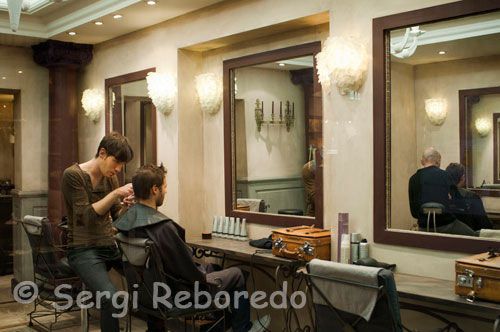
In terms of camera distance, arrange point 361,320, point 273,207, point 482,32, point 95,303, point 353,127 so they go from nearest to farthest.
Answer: point 361,320
point 482,32
point 95,303
point 353,127
point 273,207

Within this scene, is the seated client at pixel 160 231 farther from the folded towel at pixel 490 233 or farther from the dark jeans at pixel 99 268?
the folded towel at pixel 490 233

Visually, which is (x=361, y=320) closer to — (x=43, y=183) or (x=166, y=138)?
(x=43, y=183)

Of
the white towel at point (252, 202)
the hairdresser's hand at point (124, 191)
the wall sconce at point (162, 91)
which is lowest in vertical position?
the white towel at point (252, 202)

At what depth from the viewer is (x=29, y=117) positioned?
2.80 metres

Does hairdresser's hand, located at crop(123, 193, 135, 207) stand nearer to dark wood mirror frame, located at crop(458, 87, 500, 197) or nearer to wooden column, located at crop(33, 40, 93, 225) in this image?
wooden column, located at crop(33, 40, 93, 225)

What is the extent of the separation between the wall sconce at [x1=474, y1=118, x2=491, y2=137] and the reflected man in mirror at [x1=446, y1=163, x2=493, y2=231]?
0.19 metres

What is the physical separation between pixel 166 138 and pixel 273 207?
968mm

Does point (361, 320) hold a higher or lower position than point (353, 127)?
lower

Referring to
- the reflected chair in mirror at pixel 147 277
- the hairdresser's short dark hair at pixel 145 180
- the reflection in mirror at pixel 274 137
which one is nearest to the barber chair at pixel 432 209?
the reflection in mirror at pixel 274 137

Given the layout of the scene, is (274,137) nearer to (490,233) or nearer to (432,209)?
(432,209)

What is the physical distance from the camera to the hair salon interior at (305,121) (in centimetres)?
261

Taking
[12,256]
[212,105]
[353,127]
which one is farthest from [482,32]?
[12,256]

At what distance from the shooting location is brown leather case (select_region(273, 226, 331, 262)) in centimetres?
307

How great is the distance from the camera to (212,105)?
4.11 meters
